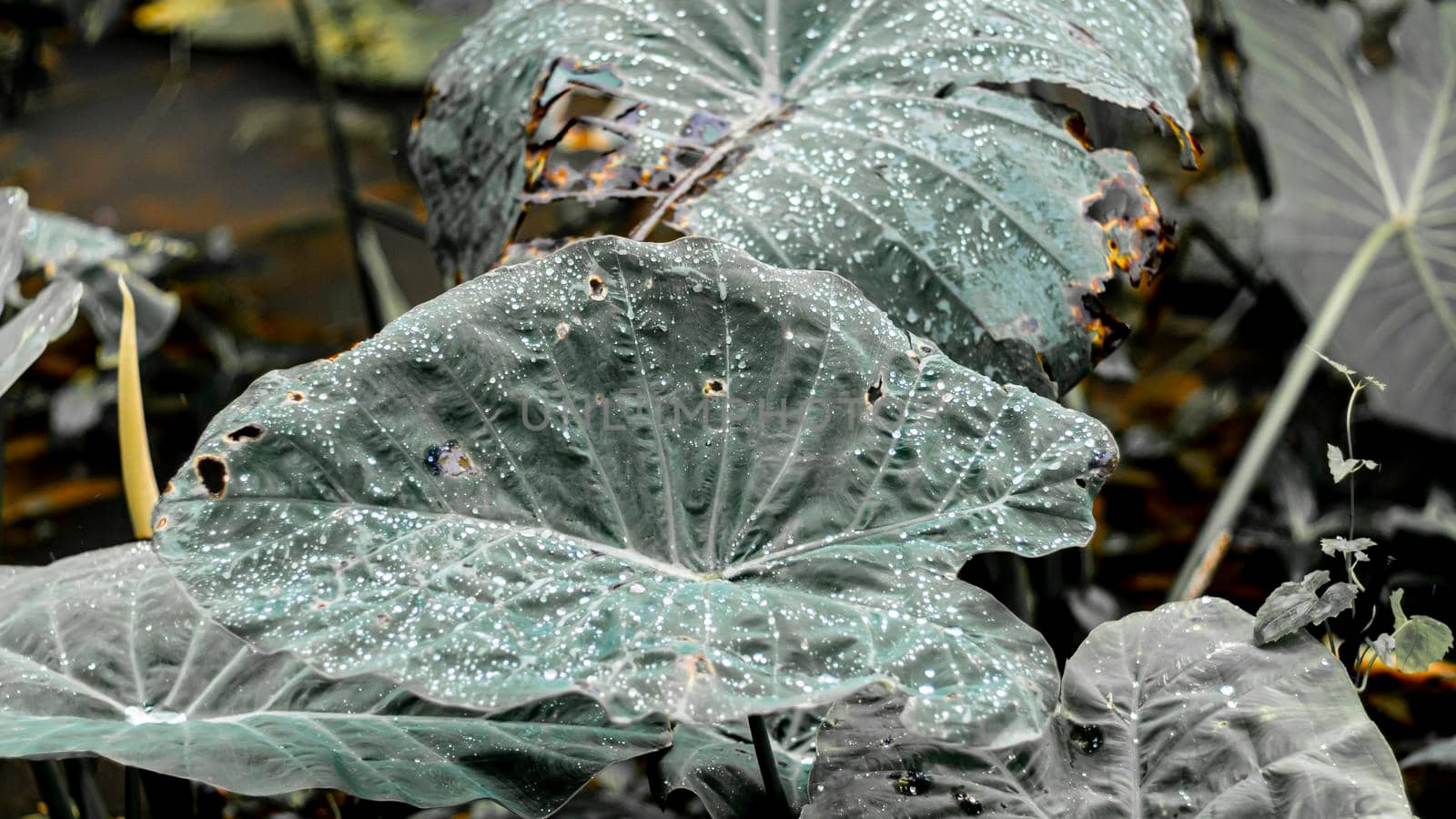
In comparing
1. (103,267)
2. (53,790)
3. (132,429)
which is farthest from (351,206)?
(53,790)

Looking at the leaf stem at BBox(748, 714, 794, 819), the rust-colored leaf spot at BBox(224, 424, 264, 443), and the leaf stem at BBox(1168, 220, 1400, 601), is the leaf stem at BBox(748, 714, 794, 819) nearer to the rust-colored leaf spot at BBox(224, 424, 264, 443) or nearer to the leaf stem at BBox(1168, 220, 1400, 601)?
the rust-colored leaf spot at BBox(224, 424, 264, 443)

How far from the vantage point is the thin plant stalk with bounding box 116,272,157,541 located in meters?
0.84

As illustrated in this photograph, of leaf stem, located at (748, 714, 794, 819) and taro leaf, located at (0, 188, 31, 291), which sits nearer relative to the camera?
leaf stem, located at (748, 714, 794, 819)

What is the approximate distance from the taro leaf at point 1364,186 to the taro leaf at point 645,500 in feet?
3.27

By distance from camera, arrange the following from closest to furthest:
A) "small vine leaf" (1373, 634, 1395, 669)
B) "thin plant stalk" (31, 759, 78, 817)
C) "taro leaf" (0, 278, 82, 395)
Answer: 1. "small vine leaf" (1373, 634, 1395, 669)
2. "taro leaf" (0, 278, 82, 395)
3. "thin plant stalk" (31, 759, 78, 817)

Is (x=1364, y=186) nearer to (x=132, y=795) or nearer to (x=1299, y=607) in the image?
(x=1299, y=607)

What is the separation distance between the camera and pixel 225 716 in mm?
739

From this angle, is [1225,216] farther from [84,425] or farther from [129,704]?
[84,425]

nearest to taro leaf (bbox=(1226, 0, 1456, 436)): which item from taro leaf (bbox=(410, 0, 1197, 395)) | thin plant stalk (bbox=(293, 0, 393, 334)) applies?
taro leaf (bbox=(410, 0, 1197, 395))

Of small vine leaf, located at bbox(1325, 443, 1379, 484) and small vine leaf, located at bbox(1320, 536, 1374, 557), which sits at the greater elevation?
small vine leaf, located at bbox(1325, 443, 1379, 484)

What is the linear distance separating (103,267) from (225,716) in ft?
3.31

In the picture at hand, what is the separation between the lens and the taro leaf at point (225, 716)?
25.5 inches

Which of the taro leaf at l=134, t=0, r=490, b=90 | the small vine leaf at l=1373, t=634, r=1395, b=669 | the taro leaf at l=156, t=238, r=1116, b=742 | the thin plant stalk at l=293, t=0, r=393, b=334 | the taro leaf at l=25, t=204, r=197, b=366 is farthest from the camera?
the taro leaf at l=134, t=0, r=490, b=90

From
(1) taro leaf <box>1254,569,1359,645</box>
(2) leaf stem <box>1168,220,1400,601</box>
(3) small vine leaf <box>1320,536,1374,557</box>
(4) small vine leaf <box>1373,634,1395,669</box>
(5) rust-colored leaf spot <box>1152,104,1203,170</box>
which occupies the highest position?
(5) rust-colored leaf spot <box>1152,104,1203,170</box>
